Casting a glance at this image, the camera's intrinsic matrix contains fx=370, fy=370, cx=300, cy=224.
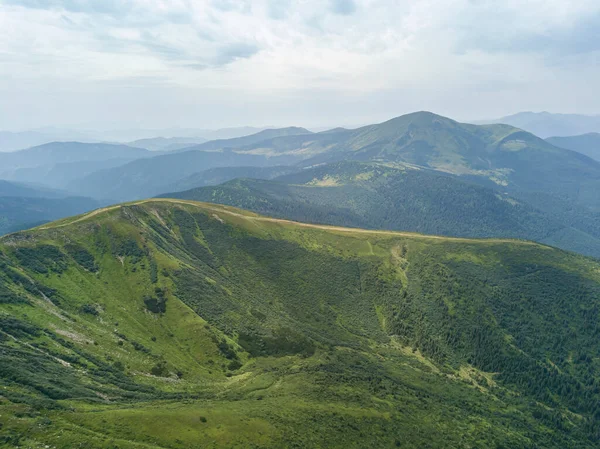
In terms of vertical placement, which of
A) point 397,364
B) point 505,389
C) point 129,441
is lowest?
point 505,389

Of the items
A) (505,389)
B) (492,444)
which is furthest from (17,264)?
(505,389)

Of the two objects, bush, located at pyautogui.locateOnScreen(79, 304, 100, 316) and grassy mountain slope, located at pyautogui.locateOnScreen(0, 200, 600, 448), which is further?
bush, located at pyautogui.locateOnScreen(79, 304, 100, 316)

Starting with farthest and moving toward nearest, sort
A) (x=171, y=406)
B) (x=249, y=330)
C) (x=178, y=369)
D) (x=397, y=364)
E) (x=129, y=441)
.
Result: (x=397, y=364) < (x=249, y=330) < (x=178, y=369) < (x=171, y=406) < (x=129, y=441)

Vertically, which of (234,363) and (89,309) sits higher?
(89,309)

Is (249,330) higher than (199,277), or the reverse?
(199,277)

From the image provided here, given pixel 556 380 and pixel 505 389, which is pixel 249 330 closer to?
pixel 505 389

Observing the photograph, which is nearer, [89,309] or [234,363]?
[234,363]

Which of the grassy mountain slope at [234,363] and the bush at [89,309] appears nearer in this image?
the grassy mountain slope at [234,363]

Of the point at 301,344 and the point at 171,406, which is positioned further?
the point at 301,344
